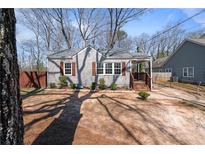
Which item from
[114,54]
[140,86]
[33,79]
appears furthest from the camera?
[33,79]

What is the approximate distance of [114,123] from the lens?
744cm

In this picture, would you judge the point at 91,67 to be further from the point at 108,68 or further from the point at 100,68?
the point at 108,68

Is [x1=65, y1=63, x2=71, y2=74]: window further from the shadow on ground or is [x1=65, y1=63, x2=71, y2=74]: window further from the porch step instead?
the shadow on ground

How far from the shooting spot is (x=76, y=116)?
26.8 ft

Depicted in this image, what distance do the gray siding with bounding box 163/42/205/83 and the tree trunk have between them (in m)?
21.7

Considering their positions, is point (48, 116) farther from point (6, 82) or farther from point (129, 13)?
point (129, 13)

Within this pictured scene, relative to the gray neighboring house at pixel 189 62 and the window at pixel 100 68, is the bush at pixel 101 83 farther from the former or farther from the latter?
the gray neighboring house at pixel 189 62

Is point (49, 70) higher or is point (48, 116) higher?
point (49, 70)

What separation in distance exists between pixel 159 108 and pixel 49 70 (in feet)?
35.6

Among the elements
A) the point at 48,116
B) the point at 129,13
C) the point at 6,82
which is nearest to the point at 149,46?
the point at 129,13

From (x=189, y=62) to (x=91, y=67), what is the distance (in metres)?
12.7

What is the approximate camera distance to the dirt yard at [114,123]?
19.6ft

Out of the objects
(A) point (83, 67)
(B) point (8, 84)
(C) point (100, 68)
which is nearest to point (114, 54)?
(C) point (100, 68)

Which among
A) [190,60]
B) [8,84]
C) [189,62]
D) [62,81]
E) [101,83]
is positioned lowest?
[101,83]
